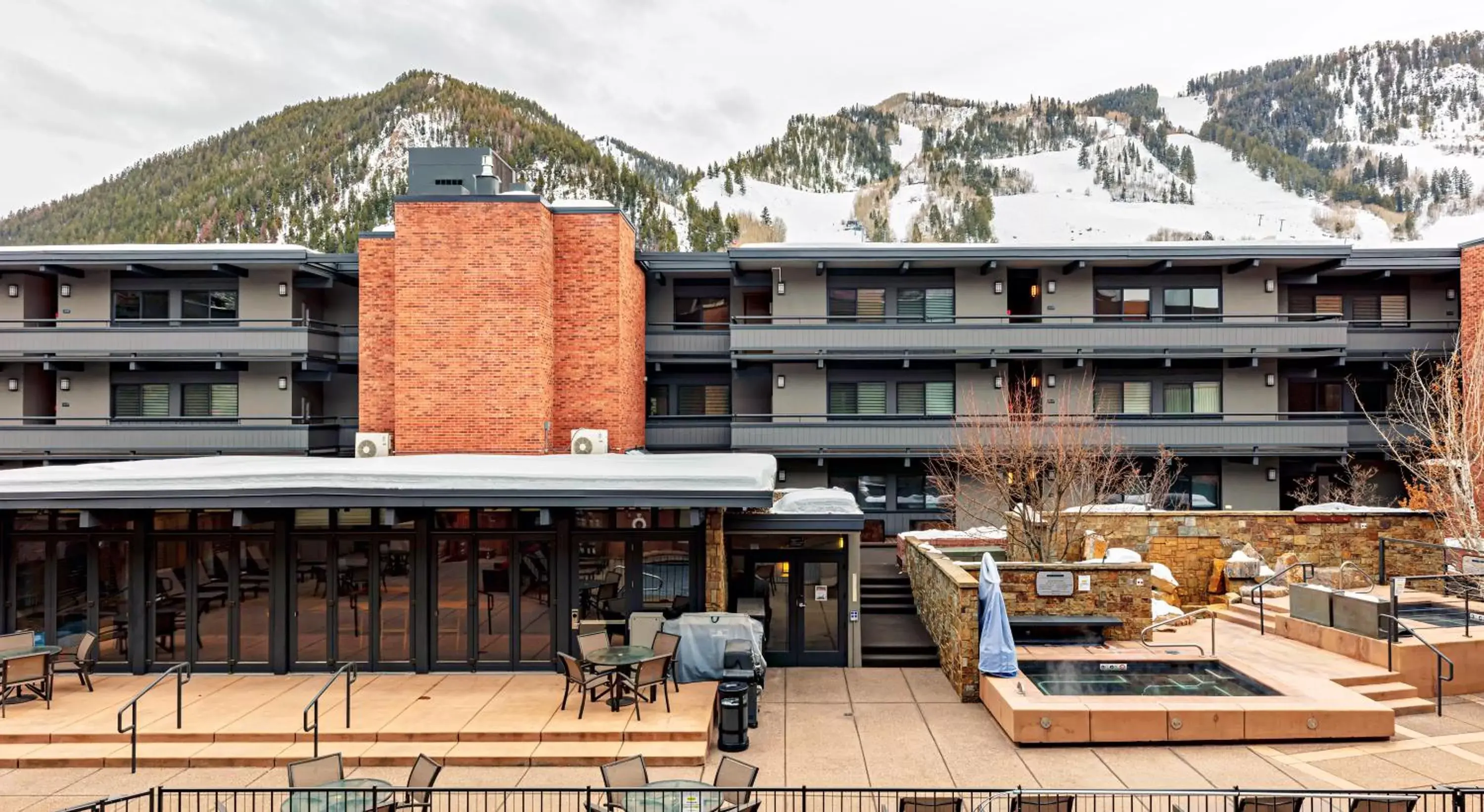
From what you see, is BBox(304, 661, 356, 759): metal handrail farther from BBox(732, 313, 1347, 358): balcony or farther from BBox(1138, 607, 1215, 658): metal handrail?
BBox(732, 313, 1347, 358): balcony

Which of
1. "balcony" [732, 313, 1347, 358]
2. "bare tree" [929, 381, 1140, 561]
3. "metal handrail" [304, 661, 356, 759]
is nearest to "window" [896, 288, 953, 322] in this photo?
"balcony" [732, 313, 1347, 358]

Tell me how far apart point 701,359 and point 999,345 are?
417 inches

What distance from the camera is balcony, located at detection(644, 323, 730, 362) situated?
28328 mm

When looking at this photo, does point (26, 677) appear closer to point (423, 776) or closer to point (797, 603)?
point (423, 776)

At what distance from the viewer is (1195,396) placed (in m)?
28.1

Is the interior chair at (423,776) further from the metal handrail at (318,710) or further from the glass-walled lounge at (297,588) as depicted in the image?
the glass-walled lounge at (297,588)

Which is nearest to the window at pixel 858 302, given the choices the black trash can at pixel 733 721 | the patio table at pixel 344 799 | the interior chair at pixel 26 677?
the black trash can at pixel 733 721

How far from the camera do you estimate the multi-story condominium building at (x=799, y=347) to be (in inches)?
970

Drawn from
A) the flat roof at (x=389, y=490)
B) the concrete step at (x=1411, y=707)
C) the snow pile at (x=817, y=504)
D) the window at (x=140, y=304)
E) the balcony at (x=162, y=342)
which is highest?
the window at (x=140, y=304)

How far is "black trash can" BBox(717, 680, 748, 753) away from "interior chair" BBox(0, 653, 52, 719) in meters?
11.4

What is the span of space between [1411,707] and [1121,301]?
57.3 ft

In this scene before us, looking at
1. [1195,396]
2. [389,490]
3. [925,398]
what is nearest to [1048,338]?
[925,398]

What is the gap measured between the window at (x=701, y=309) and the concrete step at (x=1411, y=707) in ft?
71.1

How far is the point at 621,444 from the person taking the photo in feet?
78.1
